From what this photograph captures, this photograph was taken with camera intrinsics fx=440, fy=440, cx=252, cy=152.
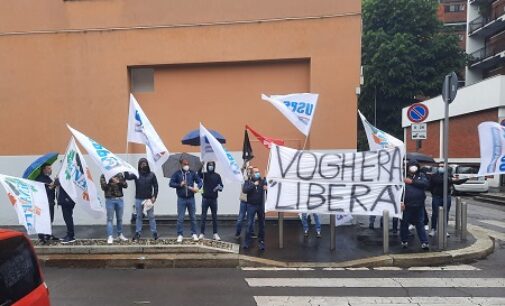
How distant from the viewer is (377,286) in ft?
21.7

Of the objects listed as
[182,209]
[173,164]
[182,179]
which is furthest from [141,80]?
[182,209]

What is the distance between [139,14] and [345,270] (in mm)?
8369

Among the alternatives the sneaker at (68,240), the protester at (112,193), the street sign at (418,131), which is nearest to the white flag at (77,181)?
the protester at (112,193)

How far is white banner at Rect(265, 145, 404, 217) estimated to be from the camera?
28.2ft

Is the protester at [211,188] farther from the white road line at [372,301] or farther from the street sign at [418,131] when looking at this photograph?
the street sign at [418,131]

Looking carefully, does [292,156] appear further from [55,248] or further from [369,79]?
[369,79]

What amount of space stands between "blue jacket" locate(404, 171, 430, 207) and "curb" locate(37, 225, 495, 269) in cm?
101

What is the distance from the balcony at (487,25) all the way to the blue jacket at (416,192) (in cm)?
3129

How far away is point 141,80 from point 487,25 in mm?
34030

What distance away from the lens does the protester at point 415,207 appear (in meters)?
8.55

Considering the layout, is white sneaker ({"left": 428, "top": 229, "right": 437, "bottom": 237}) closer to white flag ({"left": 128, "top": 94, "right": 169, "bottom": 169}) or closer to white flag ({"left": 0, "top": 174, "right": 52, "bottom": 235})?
white flag ({"left": 128, "top": 94, "right": 169, "bottom": 169})

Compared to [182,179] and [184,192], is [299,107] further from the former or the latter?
[184,192]

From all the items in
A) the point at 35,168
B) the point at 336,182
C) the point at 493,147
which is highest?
the point at 493,147

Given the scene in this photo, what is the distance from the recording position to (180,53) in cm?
1155
